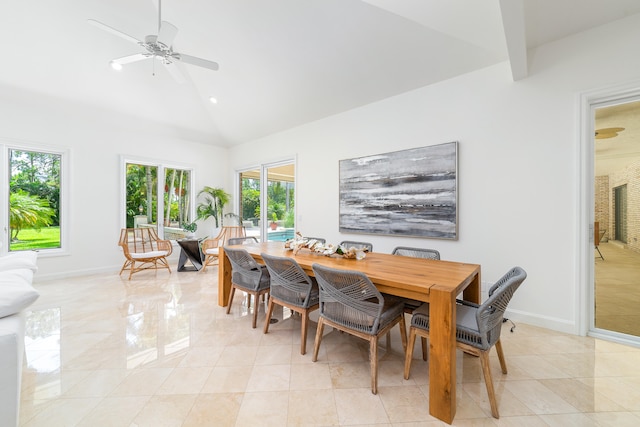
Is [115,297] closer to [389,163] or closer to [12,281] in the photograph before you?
[12,281]

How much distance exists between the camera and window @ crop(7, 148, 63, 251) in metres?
4.19


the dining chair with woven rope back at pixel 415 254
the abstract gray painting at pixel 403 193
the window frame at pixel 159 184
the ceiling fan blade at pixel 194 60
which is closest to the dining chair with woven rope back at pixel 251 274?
the dining chair with woven rope back at pixel 415 254

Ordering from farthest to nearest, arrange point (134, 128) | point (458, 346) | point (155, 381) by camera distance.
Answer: point (134, 128)
point (155, 381)
point (458, 346)

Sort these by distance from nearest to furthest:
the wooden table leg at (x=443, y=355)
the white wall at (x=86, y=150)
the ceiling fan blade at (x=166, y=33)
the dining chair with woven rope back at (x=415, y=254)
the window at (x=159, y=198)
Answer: the wooden table leg at (x=443, y=355), the dining chair with woven rope back at (x=415, y=254), the ceiling fan blade at (x=166, y=33), the white wall at (x=86, y=150), the window at (x=159, y=198)

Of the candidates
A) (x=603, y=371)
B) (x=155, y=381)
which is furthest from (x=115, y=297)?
(x=603, y=371)

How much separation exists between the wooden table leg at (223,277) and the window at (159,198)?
3032mm

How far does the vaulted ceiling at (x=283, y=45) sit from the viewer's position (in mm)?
2438

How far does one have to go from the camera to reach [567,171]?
2.54 meters

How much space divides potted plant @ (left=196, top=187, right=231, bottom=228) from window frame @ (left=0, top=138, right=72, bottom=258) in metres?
2.24

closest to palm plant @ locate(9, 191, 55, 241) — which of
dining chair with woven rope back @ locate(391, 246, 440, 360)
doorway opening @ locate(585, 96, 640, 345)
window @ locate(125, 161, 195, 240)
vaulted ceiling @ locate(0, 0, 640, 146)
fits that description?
window @ locate(125, 161, 195, 240)

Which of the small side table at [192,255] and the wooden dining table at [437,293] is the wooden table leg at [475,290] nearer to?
the wooden dining table at [437,293]

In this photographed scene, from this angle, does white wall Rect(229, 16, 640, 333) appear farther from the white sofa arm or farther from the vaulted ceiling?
the white sofa arm

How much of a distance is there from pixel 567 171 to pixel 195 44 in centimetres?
471

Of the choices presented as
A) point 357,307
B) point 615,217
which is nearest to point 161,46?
point 357,307
